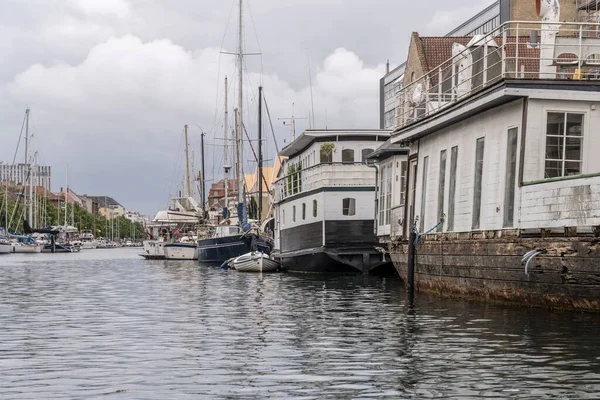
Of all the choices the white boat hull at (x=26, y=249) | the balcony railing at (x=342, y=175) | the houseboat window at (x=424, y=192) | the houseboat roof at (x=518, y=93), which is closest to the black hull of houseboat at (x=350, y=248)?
the balcony railing at (x=342, y=175)

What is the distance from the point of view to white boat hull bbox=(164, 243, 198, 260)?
265ft

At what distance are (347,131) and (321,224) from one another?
4601 mm

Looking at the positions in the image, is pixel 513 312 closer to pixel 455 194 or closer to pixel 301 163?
pixel 455 194

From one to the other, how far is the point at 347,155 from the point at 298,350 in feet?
95.1

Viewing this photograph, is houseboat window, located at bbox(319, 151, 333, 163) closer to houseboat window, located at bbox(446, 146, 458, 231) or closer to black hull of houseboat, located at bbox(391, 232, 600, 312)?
black hull of houseboat, located at bbox(391, 232, 600, 312)

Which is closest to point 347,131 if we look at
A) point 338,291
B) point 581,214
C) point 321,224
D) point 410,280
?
point 321,224

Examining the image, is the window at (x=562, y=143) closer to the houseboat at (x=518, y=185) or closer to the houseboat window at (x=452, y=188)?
the houseboat at (x=518, y=185)

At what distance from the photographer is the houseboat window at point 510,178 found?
19641 millimetres

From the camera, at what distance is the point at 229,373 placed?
12.3 m

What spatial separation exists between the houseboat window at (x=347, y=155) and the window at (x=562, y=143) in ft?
78.4

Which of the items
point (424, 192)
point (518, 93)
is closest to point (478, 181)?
point (518, 93)

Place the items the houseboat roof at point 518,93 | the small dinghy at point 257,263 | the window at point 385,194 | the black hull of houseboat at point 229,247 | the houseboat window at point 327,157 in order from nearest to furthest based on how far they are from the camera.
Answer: the houseboat roof at point 518,93 → the window at point 385,194 → the houseboat window at point 327,157 → the small dinghy at point 257,263 → the black hull of houseboat at point 229,247

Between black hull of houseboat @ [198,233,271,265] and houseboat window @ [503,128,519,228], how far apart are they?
137ft

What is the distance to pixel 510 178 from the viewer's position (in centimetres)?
1984
